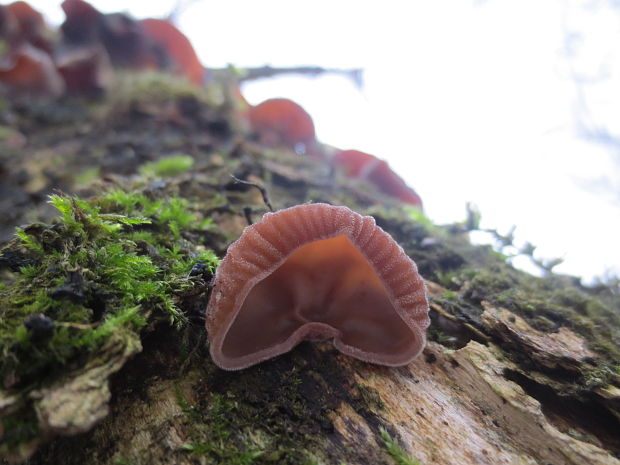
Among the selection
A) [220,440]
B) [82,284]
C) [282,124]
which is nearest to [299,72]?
[282,124]

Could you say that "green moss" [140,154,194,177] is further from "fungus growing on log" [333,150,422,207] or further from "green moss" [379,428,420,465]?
"green moss" [379,428,420,465]

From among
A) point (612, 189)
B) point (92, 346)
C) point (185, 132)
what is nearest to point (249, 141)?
point (185, 132)

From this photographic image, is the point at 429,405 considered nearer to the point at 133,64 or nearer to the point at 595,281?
the point at 595,281

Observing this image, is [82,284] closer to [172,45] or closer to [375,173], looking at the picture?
[375,173]

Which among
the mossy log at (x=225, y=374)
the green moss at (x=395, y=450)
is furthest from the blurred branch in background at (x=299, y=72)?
the green moss at (x=395, y=450)

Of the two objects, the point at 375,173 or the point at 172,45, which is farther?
the point at 172,45

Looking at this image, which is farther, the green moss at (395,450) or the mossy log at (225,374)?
the green moss at (395,450)

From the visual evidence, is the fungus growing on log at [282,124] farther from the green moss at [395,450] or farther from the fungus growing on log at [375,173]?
the green moss at [395,450]
